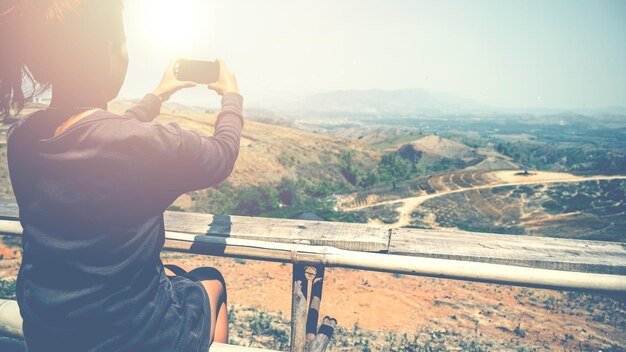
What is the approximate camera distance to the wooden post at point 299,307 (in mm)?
1873

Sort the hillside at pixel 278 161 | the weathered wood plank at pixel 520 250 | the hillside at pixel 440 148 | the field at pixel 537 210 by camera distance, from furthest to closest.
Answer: the hillside at pixel 440 148 < the hillside at pixel 278 161 < the field at pixel 537 210 < the weathered wood plank at pixel 520 250

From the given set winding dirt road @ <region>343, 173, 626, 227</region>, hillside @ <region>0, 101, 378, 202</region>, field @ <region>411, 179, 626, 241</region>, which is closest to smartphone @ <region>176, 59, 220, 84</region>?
field @ <region>411, 179, 626, 241</region>

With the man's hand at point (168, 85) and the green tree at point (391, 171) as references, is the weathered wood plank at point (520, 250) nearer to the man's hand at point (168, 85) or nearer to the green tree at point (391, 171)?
the man's hand at point (168, 85)

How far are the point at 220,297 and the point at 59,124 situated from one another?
3.56 ft

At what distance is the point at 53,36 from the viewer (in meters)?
1.23

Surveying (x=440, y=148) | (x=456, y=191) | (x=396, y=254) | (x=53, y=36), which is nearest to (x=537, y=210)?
(x=456, y=191)

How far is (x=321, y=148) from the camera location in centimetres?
4369

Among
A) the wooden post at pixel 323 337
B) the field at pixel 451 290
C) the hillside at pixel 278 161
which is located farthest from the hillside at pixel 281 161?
the wooden post at pixel 323 337

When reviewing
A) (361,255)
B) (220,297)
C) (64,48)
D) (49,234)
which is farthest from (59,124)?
(361,255)

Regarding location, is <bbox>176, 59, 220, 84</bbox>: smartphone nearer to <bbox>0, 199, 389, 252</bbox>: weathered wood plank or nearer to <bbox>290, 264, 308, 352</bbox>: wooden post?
<bbox>0, 199, 389, 252</bbox>: weathered wood plank

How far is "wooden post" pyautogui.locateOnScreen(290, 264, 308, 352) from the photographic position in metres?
1.87

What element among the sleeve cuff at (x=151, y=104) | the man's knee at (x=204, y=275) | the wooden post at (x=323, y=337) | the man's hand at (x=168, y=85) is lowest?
the wooden post at (x=323, y=337)

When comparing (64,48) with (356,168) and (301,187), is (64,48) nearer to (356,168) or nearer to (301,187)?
(301,187)

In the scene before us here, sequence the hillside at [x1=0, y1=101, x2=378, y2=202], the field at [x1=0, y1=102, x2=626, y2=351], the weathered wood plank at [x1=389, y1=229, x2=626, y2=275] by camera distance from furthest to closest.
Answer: the hillside at [x1=0, y1=101, x2=378, y2=202], the field at [x1=0, y1=102, x2=626, y2=351], the weathered wood plank at [x1=389, y1=229, x2=626, y2=275]
